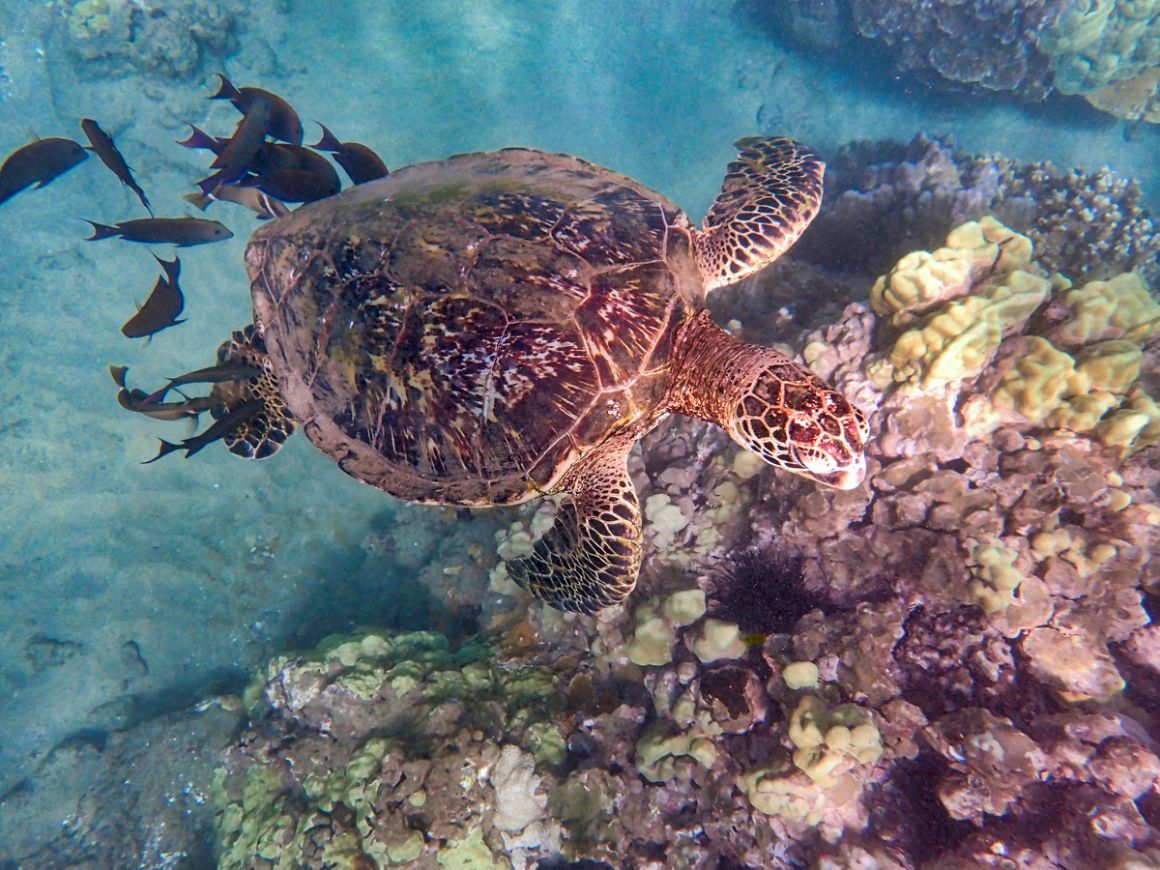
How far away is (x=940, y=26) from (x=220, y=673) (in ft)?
54.0

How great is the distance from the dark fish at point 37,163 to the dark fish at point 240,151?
127 centimetres

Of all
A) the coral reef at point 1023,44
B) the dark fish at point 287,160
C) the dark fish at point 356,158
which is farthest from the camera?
the coral reef at point 1023,44

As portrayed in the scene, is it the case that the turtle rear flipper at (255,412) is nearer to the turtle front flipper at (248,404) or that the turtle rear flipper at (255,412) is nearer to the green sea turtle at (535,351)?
the turtle front flipper at (248,404)

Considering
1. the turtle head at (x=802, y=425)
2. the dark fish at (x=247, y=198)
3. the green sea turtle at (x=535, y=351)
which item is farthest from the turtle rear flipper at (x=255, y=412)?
the turtle head at (x=802, y=425)

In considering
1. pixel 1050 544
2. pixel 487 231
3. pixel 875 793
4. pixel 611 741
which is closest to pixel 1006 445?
pixel 1050 544

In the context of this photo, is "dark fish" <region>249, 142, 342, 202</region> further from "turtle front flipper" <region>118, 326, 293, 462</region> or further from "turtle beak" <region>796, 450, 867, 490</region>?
"turtle beak" <region>796, 450, 867, 490</region>

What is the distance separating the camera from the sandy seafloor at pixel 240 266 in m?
7.52

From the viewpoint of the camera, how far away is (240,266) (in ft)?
29.7

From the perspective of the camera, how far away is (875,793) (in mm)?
3164

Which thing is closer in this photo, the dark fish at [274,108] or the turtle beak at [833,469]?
the turtle beak at [833,469]

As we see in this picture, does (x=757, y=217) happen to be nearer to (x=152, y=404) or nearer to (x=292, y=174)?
(x=292, y=174)

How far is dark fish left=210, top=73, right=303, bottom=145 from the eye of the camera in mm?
4777

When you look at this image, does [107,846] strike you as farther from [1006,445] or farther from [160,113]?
[160,113]

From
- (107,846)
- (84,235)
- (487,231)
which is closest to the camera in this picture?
(487,231)
